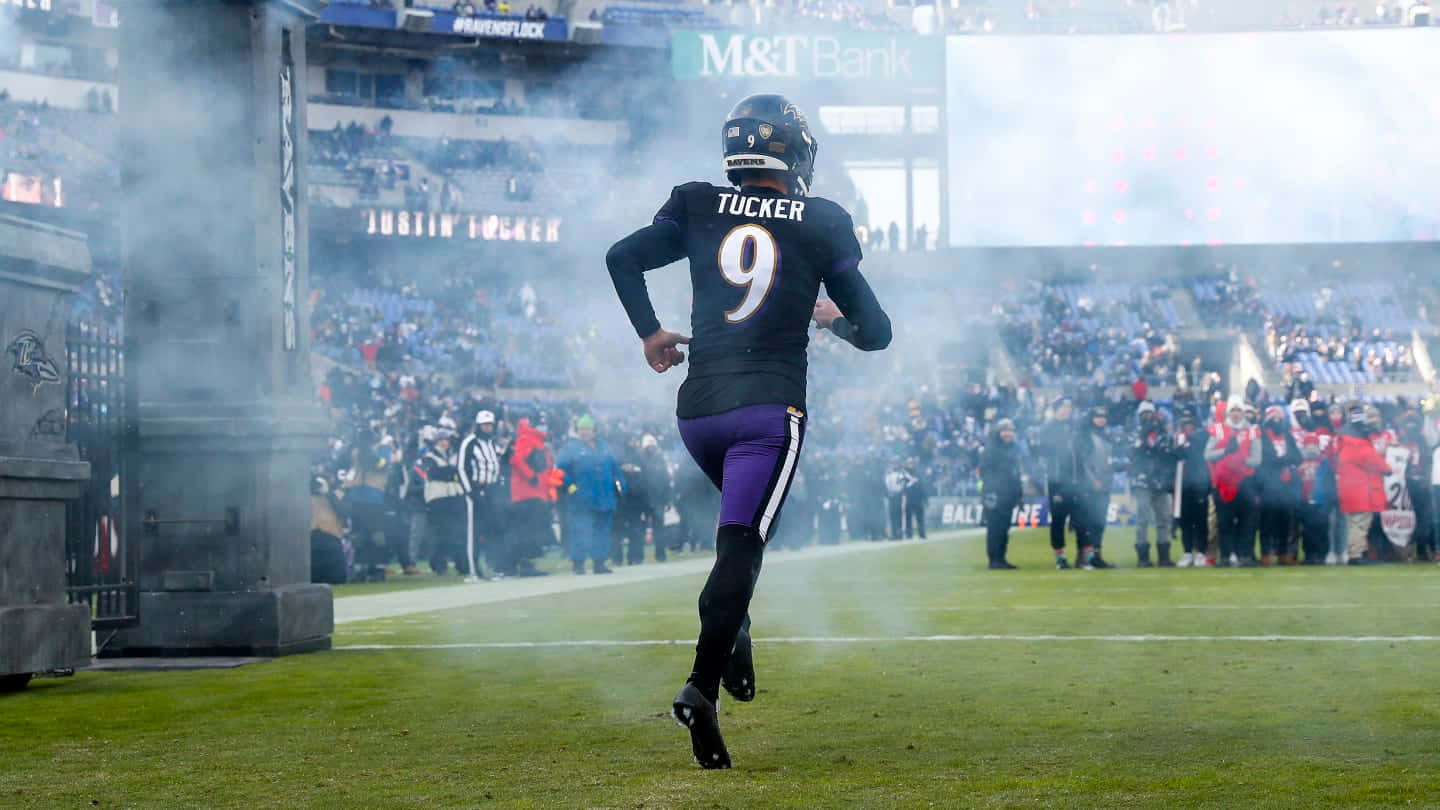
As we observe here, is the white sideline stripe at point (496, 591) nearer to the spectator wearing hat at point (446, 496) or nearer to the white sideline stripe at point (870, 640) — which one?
the spectator wearing hat at point (446, 496)

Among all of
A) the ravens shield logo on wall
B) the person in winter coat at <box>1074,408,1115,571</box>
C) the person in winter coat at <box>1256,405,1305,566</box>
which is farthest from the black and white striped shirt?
the ravens shield logo on wall

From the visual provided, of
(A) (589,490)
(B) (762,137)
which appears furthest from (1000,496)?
(B) (762,137)

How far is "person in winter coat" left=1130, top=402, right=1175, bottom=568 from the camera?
55.7 ft

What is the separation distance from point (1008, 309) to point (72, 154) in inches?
764

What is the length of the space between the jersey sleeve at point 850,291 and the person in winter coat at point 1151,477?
12.7m

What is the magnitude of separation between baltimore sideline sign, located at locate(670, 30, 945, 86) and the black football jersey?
732 inches

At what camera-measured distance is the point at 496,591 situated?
1449 cm

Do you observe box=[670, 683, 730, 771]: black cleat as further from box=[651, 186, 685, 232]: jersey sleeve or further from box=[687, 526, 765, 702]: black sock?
box=[651, 186, 685, 232]: jersey sleeve

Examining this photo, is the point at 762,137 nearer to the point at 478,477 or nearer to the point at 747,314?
the point at 747,314

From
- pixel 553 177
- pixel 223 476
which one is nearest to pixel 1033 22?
pixel 553 177

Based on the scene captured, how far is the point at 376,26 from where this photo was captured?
44031 mm

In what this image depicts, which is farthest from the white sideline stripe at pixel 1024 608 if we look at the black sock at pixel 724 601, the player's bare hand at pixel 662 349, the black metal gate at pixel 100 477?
the black sock at pixel 724 601

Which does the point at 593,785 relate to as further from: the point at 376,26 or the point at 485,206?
the point at 376,26

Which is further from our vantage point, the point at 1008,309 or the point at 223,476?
the point at 1008,309
